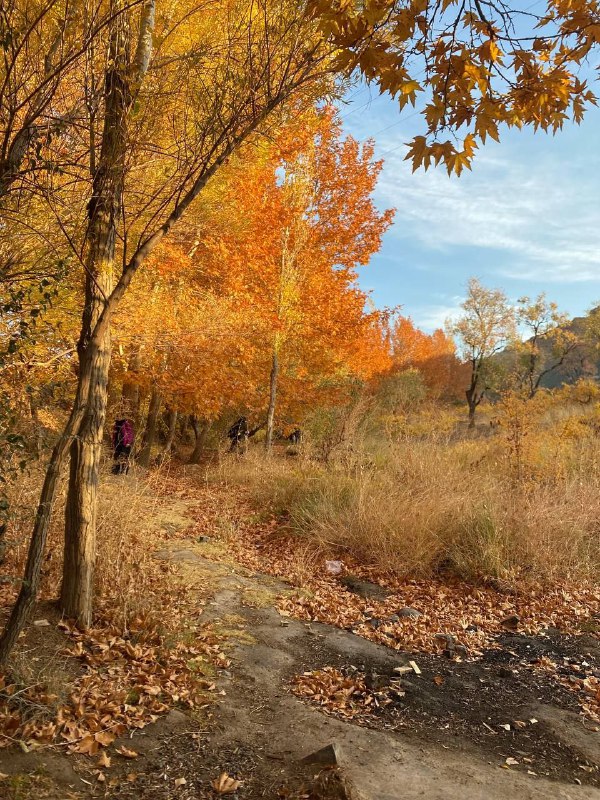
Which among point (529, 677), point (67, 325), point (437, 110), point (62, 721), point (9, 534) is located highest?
point (437, 110)

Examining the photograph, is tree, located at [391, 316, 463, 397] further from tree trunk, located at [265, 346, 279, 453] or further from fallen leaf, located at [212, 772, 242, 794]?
fallen leaf, located at [212, 772, 242, 794]

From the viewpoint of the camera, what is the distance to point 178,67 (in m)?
4.21

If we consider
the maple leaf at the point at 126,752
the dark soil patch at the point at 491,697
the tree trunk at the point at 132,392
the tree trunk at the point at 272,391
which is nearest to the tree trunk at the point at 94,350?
the maple leaf at the point at 126,752

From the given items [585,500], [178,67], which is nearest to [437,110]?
[178,67]

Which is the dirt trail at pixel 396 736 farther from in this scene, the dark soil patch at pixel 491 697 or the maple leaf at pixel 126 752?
the maple leaf at pixel 126 752

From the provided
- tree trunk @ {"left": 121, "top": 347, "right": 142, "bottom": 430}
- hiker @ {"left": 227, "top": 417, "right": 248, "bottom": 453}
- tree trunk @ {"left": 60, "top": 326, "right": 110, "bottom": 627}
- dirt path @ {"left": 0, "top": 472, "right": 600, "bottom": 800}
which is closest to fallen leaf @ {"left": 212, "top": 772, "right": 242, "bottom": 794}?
dirt path @ {"left": 0, "top": 472, "right": 600, "bottom": 800}

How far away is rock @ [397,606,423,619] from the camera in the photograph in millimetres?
5898

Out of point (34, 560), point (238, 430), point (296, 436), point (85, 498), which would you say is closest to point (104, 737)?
point (34, 560)

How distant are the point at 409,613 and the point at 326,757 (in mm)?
3192

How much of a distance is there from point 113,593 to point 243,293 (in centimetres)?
854

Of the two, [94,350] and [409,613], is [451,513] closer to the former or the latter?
[409,613]

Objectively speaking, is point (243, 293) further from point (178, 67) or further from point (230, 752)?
point (230, 752)

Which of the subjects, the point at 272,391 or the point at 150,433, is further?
the point at 150,433

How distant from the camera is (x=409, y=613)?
595 centimetres
